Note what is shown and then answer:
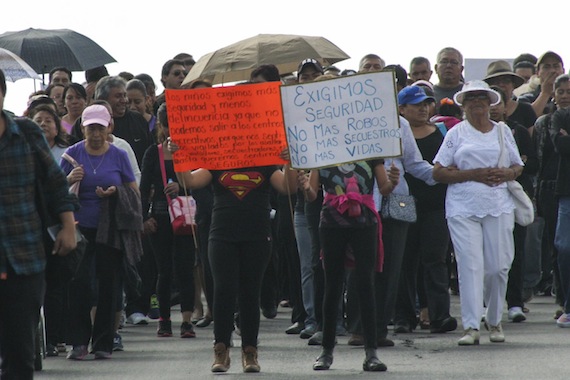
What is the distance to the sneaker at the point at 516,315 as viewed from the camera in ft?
45.2

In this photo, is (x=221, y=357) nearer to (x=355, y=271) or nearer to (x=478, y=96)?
(x=355, y=271)

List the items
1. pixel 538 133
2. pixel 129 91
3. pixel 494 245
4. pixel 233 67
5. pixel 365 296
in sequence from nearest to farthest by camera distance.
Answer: pixel 365 296
pixel 494 245
pixel 538 133
pixel 129 91
pixel 233 67

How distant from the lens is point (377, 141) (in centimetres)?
1074

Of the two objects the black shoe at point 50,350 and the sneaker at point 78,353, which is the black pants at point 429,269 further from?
the black shoe at point 50,350

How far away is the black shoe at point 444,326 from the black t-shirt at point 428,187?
100 centimetres

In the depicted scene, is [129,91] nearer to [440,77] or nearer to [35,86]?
[35,86]

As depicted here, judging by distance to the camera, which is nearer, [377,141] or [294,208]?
[377,141]

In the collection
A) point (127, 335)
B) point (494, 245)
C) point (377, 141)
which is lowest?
point (127, 335)

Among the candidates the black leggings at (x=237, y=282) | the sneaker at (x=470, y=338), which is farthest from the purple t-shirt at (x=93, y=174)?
the sneaker at (x=470, y=338)

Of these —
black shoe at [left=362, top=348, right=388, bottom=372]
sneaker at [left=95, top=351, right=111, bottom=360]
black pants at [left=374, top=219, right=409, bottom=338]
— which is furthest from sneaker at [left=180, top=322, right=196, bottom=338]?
black shoe at [left=362, top=348, right=388, bottom=372]

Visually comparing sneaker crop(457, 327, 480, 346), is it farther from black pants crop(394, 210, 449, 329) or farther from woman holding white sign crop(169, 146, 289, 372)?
woman holding white sign crop(169, 146, 289, 372)

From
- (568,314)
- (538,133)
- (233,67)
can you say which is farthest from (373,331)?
(233,67)

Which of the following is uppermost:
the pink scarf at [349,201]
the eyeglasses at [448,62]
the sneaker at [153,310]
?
the eyeglasses at [448,62]

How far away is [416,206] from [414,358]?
2234 millimetres
